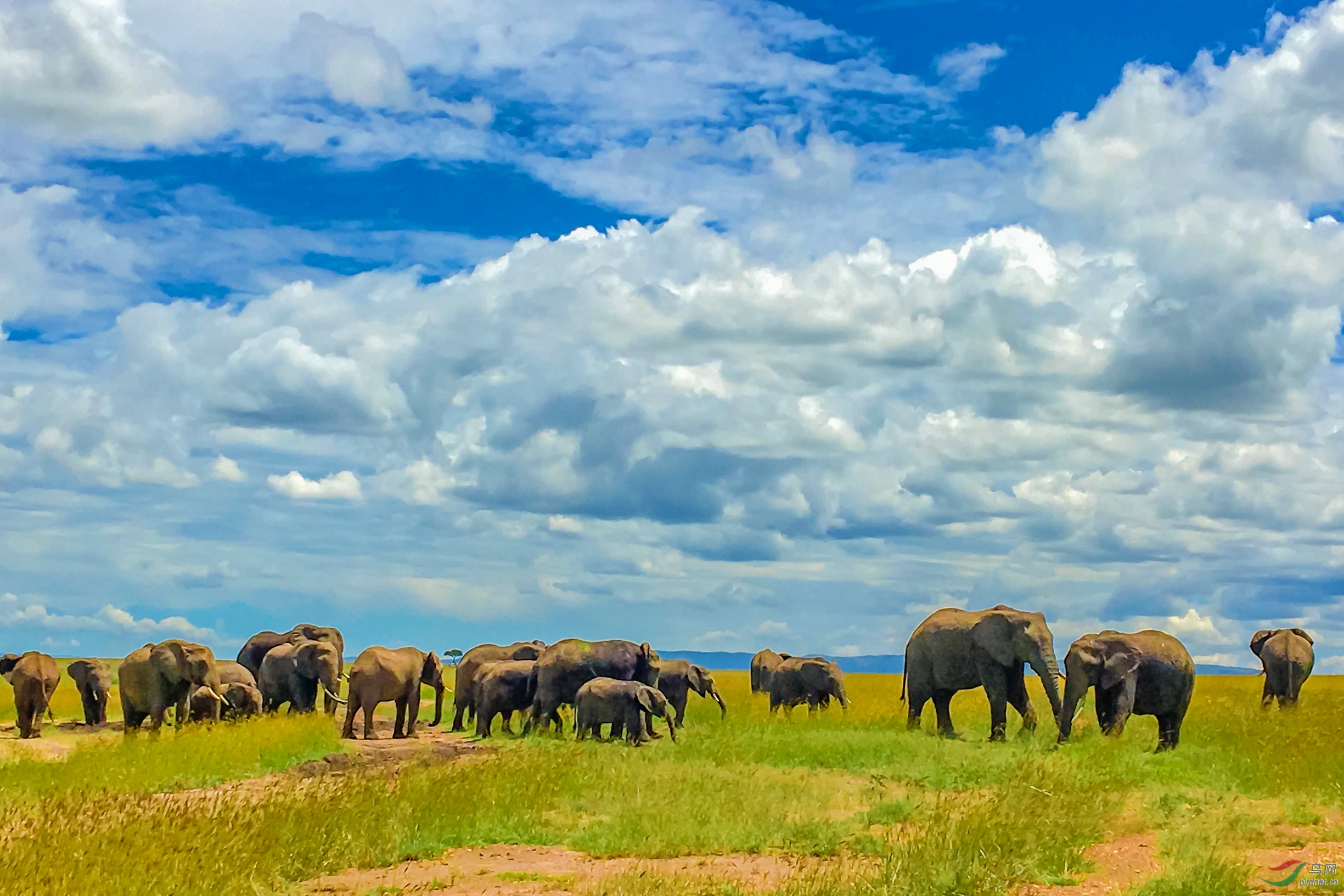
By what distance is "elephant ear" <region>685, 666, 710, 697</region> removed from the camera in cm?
3234

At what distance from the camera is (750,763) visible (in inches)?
870

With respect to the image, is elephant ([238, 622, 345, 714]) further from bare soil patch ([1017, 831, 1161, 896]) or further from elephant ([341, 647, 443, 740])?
bare soil patch ([1017, 831, 1161, 896])

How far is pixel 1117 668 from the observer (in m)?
24.4

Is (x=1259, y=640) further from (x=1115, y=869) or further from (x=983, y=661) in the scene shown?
(x=1115, y=869)

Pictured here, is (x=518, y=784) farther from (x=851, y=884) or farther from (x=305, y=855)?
(x=851, y=884)

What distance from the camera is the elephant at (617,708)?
2528 cm

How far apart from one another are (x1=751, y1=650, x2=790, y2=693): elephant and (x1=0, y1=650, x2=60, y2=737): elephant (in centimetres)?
2092

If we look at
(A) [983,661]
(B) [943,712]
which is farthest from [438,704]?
(A) [983,661]

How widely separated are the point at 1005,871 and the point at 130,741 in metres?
18.0

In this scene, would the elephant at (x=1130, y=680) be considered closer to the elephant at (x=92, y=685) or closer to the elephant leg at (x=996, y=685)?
the elephant leg at (x=996, y=685)

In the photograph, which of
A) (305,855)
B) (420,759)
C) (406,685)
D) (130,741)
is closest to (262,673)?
(406,685)

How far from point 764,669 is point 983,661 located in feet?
54.3

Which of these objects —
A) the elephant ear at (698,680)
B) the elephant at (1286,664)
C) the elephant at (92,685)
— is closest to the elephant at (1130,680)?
the elephant at (1286,664)

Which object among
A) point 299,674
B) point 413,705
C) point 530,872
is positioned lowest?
point 530,872
